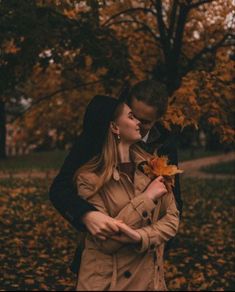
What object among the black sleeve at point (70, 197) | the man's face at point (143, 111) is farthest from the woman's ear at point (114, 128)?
the black sleeve at point (70, 197)

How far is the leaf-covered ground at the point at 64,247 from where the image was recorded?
6.64 meters

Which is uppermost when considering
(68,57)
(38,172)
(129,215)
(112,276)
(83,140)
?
(68,57)

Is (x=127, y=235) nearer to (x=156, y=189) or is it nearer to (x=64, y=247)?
(x=156, y=189)

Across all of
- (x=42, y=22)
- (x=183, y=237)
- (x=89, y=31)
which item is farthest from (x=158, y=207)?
(x=183, y=237)

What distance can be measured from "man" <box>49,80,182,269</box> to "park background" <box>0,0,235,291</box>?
2352 mm

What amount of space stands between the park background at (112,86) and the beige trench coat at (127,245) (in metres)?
2.49

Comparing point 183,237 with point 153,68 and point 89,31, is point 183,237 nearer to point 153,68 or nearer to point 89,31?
point 153,68

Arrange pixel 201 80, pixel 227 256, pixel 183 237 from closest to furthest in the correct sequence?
pixel 201 80, pixel 227 256, pixel 183 237

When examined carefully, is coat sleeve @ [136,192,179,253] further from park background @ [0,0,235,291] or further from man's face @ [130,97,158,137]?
park background @ [0,0,235,291]

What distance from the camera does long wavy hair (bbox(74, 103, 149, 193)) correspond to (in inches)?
97.9

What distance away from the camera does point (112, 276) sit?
241 cm

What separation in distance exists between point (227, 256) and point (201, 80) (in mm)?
3108

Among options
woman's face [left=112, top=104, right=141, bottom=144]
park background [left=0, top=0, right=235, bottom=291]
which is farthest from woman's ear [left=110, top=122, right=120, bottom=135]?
park background [left=0, top=0, right=235, bottom=291]

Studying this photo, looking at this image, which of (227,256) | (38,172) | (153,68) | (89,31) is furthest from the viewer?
(38,172)
